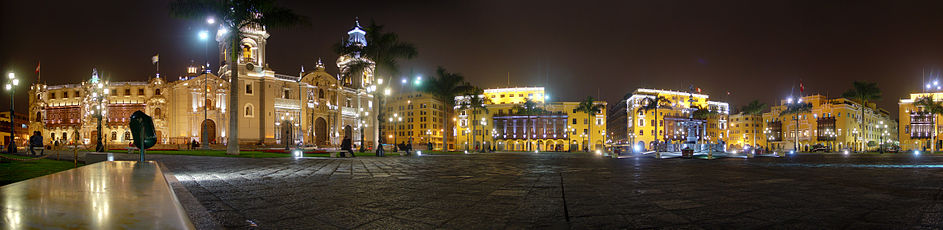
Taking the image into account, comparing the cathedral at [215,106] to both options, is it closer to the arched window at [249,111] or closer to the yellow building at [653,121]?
the arched window at [249,111]

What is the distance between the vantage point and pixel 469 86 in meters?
63.3

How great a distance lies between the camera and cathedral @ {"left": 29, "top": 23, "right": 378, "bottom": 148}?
65.1m

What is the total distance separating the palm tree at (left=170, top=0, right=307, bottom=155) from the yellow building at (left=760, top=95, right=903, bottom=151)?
3866 inches

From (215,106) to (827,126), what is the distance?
123 meters

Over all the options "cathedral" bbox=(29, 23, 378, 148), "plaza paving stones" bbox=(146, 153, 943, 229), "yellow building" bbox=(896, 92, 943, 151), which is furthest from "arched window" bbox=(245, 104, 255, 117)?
"yellow building" bbox=(896, 92, 943, 151)

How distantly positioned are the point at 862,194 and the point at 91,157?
20.2m

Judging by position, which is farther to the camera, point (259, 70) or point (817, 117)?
point (817, 117)

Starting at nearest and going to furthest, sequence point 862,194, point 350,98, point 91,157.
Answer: point 862,194, point 91,157, point 350,98

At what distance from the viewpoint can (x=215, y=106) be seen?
214ft

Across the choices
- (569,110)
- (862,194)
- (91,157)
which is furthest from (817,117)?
(91,157)

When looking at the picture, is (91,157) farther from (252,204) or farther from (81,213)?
(81,213)

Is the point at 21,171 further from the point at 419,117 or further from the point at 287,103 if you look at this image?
the point at 419,117

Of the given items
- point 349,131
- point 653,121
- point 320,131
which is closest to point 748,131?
point 653,121

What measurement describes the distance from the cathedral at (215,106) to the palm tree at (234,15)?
30082 millimetres
